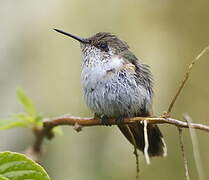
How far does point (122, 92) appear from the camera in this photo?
3.30 metres

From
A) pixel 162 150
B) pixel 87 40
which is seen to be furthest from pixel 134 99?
pixel 87 40

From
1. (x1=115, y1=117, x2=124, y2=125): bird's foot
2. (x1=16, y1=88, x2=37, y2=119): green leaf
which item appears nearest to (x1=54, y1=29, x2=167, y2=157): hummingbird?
(x1=115, y1=117, x2=124, y2=125): bird's foot

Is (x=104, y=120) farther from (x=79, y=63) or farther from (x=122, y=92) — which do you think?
(x=79, y=63)

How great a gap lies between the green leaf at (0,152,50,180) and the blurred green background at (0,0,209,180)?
3.99 meters

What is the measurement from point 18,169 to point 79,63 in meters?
4.88

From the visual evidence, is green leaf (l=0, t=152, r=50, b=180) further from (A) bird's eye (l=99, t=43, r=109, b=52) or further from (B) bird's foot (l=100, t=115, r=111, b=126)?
(A) bird's eye (l=99, t=43, r=109, b=52)

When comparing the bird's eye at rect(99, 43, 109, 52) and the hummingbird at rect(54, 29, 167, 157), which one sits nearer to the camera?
the hummingbird at rect(54, 29, 167, 157)

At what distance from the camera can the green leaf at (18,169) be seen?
1.88 m

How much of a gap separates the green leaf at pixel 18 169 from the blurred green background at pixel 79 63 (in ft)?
13.1

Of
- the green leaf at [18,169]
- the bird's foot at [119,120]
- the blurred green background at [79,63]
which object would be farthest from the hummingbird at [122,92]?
the blurred green background at [79,63]

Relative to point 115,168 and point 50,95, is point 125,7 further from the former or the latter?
point 115,168

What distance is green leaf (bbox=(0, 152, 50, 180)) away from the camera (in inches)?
73.9

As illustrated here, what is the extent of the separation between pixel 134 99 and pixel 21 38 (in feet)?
12.5

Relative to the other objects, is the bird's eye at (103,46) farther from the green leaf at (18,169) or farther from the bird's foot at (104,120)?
the green leaf at (18,169)
